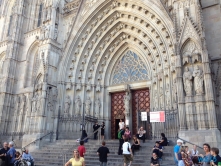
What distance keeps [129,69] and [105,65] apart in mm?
2029

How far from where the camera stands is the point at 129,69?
51.6 feet

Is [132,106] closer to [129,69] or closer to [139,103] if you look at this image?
[139,103]

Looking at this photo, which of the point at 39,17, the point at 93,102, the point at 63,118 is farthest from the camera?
the point at 39,17

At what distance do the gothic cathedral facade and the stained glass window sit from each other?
78 mm

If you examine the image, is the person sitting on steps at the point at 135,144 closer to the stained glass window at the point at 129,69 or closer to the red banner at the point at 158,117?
the red banner at the point at 158,117

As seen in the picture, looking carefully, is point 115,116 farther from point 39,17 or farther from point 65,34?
point 39,17

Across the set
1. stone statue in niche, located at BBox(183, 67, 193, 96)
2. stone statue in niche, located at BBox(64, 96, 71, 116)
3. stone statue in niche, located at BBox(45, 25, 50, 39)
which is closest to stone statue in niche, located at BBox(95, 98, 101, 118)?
stone statue in niche, located at BBox(64, 96, 71, 116)

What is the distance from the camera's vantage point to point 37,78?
15016 mm

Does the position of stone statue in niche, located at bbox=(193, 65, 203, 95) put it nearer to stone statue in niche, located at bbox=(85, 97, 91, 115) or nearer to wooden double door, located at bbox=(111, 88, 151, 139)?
wooden double door, located at bbox=(111, 88, 151, 139)

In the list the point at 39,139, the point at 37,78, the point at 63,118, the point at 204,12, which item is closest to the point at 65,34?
the point at 37,78

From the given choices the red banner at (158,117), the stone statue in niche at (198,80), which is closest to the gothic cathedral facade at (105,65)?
the stone statue in niche at (198,80)

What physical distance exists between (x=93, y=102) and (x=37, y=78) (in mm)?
4502

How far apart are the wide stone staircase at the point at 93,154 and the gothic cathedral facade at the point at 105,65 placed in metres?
1.56

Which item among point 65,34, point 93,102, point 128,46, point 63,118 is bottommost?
point 63,118
